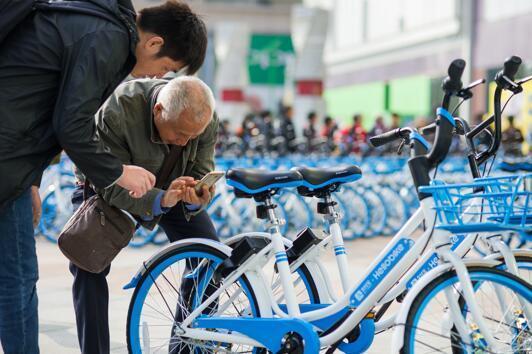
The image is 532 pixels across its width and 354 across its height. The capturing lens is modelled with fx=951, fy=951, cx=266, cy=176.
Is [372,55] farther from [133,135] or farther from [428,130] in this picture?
[133,135]

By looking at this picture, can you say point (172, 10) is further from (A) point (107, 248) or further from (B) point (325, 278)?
(B) point (325, 278)

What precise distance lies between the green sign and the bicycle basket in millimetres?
27339

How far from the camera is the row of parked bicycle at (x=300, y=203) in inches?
410

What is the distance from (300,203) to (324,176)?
6987 mm

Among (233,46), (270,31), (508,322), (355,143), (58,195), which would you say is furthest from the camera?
(270,31)

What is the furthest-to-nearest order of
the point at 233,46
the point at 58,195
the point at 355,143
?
1. the point at 233,46
2. the point at 355,143
3. the point at 58,195

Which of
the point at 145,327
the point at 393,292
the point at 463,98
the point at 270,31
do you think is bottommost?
the point at 270,31

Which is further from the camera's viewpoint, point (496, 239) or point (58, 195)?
point (58, 195)

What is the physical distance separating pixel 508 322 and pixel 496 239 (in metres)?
0.30

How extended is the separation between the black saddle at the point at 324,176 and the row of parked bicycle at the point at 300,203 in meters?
6.03

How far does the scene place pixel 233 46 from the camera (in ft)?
89.1

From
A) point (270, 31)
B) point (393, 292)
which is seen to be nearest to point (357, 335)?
point (393, 292)

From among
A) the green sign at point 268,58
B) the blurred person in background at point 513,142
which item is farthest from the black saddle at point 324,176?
the green sign at point 268,58

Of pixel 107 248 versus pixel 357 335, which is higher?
pixel 107 248
